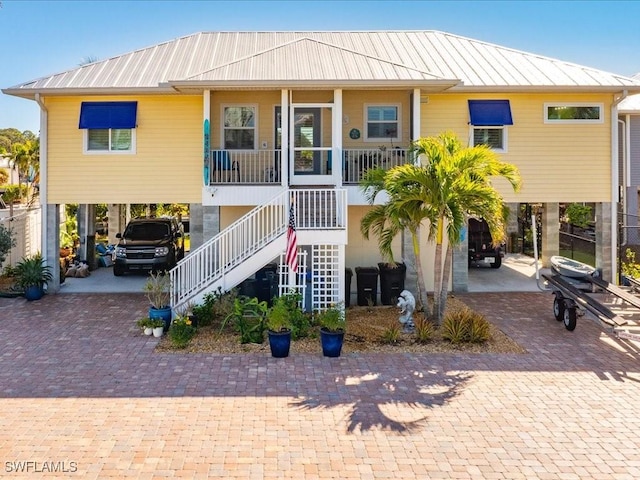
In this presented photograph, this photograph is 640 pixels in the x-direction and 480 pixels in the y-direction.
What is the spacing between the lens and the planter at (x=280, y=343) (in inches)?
383

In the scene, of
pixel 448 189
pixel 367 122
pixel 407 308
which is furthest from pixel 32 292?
pixel 448 189

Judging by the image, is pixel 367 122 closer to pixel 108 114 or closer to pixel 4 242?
pixel 108 114

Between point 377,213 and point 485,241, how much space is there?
8.68 meters

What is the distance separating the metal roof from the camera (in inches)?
526

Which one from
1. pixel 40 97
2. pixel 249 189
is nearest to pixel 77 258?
pixel 40 97

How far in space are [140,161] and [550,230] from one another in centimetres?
1368

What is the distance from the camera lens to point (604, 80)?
596 inches

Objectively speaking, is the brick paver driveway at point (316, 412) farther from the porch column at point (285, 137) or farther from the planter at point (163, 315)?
the porch column at point (285, 137)

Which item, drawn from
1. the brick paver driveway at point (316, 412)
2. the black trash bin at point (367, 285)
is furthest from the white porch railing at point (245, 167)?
the brick paver driveway at point (316, 412)

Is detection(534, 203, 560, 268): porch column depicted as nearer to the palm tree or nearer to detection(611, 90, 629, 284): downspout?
detection(611, 90, 629, 284): downspout

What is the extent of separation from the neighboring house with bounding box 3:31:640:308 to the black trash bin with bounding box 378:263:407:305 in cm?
131

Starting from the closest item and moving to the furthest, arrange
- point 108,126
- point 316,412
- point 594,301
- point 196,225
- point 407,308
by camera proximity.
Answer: point 316,412 → point 594,301 → point 407,308 → point 108,126 → point 196,225

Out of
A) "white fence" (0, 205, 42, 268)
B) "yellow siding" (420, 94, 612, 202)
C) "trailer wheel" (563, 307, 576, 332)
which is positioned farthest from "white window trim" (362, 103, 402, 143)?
"white fence" (0, 205, 42, 268)

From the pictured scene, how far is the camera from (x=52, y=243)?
15.8 metres
